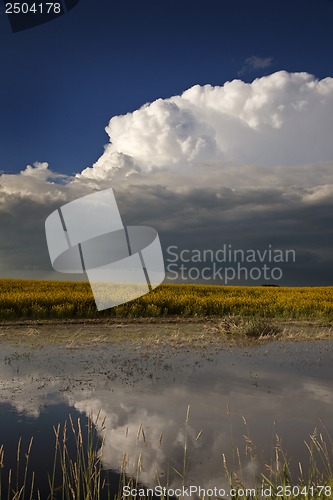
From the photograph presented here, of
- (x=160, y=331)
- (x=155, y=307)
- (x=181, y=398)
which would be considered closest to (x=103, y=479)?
(x=181, y=398)

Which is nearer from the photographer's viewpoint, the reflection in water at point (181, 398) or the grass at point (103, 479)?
the grass at point (103, 479)

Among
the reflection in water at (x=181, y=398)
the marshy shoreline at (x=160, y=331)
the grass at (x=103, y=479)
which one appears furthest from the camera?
the marshy shoreline at (x=160, y=331)

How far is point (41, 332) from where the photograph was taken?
15430 millimetres

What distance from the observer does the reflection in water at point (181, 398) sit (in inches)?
204

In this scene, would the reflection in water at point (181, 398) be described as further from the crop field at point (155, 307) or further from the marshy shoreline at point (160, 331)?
the crop field at point (155, 307)

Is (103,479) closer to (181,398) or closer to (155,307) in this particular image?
(181,398)

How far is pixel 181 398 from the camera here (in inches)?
293

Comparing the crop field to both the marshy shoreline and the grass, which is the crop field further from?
the grass

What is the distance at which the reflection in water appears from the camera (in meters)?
5.18

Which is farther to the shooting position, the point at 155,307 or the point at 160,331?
the point at 155,307

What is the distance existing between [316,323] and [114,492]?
1606 centimetres

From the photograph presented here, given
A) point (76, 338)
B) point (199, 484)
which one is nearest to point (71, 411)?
point (199, 484)

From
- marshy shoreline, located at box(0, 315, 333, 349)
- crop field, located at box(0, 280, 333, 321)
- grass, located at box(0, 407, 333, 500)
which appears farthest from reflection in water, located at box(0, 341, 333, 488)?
crop field, located at box(0, 280, 333, 321)

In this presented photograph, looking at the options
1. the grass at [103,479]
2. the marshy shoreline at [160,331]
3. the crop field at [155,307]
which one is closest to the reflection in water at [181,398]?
the grass at [103,479]
